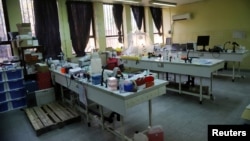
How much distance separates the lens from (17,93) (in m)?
4.17

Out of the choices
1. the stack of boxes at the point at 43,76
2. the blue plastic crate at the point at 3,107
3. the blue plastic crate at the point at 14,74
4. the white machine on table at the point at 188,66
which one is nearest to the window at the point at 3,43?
the blue plastic crate at the point at 14,74

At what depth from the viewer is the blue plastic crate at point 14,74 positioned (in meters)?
4.03

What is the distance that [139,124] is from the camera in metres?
3.12

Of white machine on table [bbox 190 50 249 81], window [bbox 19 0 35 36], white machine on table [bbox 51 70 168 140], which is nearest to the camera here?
white machine on table [bbox 51 70 168 140]


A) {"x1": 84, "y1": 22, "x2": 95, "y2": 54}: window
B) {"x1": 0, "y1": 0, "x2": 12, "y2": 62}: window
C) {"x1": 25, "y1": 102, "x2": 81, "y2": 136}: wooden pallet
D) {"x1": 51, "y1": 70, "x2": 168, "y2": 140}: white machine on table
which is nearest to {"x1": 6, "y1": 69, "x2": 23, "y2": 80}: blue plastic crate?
{"x1": 0, "y1": 0, "x2": 12, "y2": 62}: window

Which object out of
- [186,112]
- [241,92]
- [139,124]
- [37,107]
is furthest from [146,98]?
[241,92]

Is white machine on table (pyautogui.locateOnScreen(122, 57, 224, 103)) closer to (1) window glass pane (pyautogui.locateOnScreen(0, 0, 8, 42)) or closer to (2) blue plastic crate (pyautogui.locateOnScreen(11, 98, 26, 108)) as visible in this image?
(2) blue plastic crate (pyautogui.locateOnScreen(11, 98, 26, 108))

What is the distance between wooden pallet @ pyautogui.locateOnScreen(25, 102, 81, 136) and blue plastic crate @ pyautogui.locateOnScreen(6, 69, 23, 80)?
812mm

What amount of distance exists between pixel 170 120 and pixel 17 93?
343 cm

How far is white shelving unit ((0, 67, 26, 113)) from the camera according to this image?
3992mm

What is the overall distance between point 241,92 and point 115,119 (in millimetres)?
3124

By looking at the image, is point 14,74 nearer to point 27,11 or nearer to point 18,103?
point 18,103

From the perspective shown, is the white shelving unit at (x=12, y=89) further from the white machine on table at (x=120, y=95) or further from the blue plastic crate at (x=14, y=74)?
the white machine on table at (x=120, y=95)

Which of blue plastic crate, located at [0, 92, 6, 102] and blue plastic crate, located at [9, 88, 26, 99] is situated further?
blue plastic crate, located at [9, 88, 26, 99]
